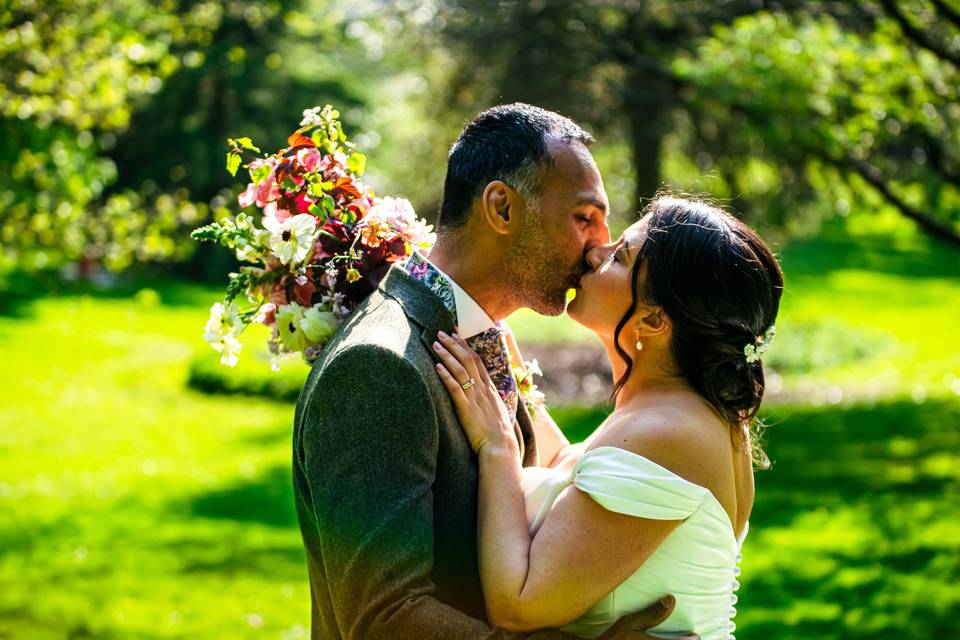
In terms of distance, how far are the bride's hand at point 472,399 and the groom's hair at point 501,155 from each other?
40cm

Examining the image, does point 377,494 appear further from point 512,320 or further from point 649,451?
point 512,320

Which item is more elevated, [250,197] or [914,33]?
[914,33]

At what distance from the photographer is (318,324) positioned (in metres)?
2.99

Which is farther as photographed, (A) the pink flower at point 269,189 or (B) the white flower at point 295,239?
(A) the pink flower at point 269,189

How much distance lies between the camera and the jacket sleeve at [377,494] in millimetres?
2463

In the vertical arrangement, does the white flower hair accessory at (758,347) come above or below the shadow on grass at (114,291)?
above

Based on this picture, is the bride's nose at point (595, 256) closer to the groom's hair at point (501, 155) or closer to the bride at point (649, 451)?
the bride at point (649, 451)

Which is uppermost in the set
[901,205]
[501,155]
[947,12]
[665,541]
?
[947,12]

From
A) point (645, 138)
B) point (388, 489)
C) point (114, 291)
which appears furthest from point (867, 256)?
point (388, 489)

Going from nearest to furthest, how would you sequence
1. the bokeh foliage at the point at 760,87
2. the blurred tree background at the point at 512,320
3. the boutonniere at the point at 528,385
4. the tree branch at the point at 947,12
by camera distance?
the boutonniere at the point at 528,385
the blurred tree background at the point at 512,320
the tree branch at the point at 947,12
the bokeh foliage at the point at 760,87

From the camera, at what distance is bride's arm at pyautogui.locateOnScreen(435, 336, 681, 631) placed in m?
2.61

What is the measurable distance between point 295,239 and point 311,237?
0.15ft

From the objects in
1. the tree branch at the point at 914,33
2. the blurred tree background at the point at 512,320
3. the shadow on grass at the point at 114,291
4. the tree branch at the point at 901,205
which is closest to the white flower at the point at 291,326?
the blurred tree background at the point at 512,320

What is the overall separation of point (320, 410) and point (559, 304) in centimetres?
87
